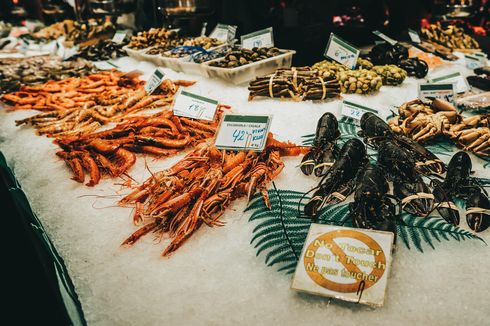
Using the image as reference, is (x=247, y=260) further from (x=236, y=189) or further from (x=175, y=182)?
(x=175, y=182)

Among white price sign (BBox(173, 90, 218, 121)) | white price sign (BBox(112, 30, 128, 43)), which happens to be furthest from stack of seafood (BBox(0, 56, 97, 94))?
white price sign (BBox(173, 90, 218, 121))

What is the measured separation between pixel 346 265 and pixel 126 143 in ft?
6.27

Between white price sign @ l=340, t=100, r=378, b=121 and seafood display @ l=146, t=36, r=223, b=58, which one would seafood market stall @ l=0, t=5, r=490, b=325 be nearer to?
white price sign @ l=340, t=100, r=378, b=121

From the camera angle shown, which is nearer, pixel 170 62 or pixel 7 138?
pixel 7 138

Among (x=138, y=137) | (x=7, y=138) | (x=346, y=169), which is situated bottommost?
(x=7, y=138)

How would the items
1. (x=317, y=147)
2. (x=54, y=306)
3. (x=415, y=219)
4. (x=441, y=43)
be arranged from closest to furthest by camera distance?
(x=415, y=219) < (x=317, y=147) < (x=54, y=306) < (x=441, y=43)

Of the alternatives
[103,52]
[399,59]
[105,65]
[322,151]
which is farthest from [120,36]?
[322,151]

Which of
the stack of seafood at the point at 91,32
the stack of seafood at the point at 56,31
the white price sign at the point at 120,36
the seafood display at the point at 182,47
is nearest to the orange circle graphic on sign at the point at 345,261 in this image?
the seafood display at the point at 182,47

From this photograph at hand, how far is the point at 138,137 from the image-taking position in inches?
102

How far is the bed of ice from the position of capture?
51.8 inches

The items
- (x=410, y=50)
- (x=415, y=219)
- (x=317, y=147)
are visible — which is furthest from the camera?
(x=410, y=50)

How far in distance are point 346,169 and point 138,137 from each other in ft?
5.14

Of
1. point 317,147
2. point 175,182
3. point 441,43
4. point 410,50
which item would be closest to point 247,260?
point 175,182

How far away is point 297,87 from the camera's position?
3551mm
